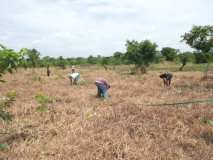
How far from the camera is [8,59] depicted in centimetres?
327

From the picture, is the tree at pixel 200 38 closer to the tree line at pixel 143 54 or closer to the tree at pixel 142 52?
the tree line at pixel 143 54

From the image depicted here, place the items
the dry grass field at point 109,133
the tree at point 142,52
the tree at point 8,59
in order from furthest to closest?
the tree at point 142,52 → the dry grass field at point 109,133 → the tree at point 8,59

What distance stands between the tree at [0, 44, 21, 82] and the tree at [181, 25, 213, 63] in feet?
64.9

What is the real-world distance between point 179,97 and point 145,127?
549cm

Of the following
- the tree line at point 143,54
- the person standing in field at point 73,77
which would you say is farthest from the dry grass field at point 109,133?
the person standing in field at point 73,77

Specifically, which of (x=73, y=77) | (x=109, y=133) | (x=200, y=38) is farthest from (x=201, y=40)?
(x=109, y=133)

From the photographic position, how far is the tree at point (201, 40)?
21.8 m

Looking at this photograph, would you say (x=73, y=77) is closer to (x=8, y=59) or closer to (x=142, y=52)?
(x=8, y=59)

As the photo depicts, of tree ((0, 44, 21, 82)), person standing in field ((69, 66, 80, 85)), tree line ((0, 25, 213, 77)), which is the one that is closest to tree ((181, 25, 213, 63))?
tree line ((0, 25, 213, 77))

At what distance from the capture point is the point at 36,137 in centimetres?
629

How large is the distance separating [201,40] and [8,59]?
20698 mm

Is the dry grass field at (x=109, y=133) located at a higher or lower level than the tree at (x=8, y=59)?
lower

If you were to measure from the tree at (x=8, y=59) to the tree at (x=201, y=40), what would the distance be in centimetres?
1979

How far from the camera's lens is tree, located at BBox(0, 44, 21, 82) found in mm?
3195
